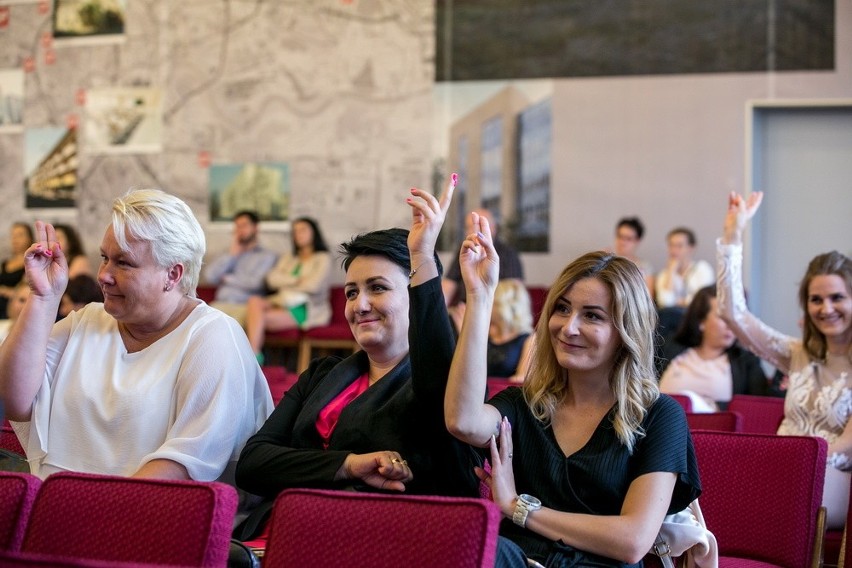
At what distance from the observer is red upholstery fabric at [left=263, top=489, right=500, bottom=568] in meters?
1.94

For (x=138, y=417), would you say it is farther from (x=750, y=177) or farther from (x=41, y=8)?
(x=41, y=8)

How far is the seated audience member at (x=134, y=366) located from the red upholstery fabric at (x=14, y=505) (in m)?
0.53

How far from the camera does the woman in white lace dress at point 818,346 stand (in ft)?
12.2

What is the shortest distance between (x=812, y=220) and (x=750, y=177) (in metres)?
0.63

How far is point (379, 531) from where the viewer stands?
78.7 inches

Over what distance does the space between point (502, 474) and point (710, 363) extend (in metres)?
3.30

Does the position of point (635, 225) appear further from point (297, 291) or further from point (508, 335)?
point (508, 335)

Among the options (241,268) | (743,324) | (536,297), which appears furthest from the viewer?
(241,268)

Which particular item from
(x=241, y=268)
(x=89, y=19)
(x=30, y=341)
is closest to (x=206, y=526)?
(x=30, y=341)

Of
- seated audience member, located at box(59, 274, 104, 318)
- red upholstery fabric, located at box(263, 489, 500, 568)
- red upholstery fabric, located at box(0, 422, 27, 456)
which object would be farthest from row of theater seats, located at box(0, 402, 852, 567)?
seated audience member, located at box(59, 274, 104, 318)

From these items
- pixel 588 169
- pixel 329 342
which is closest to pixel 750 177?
pixel 588 169

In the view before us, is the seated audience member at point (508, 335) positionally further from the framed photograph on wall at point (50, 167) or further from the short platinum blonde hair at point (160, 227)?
the framed photograph on wall at point (50, 167)

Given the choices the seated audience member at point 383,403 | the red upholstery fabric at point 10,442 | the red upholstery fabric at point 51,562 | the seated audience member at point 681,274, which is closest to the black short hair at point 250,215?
the seated audience member at point 681,274

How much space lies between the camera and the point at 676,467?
2.40m
